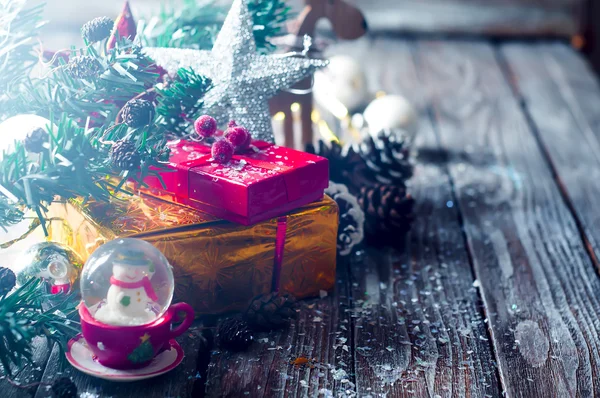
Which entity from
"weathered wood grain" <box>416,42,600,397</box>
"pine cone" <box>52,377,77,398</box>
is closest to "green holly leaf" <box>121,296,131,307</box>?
"pine cone" <box>52,377,77,398</box>

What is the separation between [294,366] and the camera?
85 cm

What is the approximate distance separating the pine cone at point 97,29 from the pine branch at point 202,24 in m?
0.17

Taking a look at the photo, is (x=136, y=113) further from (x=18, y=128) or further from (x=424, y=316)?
(x=424, y=316)

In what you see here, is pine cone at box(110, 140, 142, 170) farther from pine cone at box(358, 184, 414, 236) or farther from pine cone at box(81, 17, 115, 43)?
pine cone at box(358, 184, 414, 236)

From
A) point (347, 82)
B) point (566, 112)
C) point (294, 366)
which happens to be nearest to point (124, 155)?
point (294, 366)

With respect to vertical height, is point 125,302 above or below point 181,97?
below

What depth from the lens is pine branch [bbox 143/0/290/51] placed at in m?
1.16

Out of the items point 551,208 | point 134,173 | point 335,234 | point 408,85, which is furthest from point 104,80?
point 408,85

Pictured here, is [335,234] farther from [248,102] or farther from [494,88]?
[494,88]

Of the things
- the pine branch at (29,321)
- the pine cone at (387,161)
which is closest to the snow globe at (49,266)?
the pine branch at (29,321)

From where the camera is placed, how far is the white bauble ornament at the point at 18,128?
0.84 m

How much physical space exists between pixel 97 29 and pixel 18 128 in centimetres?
18

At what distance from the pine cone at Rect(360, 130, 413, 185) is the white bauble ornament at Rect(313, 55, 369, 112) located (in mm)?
384

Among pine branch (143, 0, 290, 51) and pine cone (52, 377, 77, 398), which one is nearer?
pine cone (52, 377, 77, 398)
